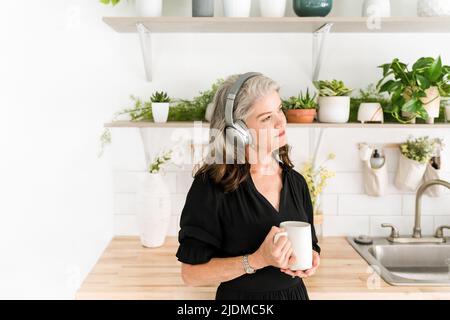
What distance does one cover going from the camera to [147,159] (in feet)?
7.00

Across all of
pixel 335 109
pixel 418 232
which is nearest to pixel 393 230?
pixel 418 232

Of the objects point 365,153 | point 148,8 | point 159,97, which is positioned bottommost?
point 365,153

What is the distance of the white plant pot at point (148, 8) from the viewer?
1832mm

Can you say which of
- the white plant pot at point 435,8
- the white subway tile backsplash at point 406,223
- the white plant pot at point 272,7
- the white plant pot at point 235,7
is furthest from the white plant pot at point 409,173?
the white plant pot at point 235,7

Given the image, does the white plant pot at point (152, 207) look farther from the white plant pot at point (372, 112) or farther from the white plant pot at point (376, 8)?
the white plant pot at point (376, 8)

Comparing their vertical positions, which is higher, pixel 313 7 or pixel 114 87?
pixel 313 7

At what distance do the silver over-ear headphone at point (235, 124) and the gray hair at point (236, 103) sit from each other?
17 mm

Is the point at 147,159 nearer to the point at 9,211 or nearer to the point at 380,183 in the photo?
the point at 9,211

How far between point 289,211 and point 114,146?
100 cm

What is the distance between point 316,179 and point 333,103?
0.40 metres

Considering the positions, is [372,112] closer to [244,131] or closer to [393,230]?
[393,230]

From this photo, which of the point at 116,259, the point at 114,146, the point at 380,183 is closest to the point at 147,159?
the point at 114,146

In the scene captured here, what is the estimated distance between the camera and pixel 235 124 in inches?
53.0

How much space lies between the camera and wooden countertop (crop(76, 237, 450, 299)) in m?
1.59
